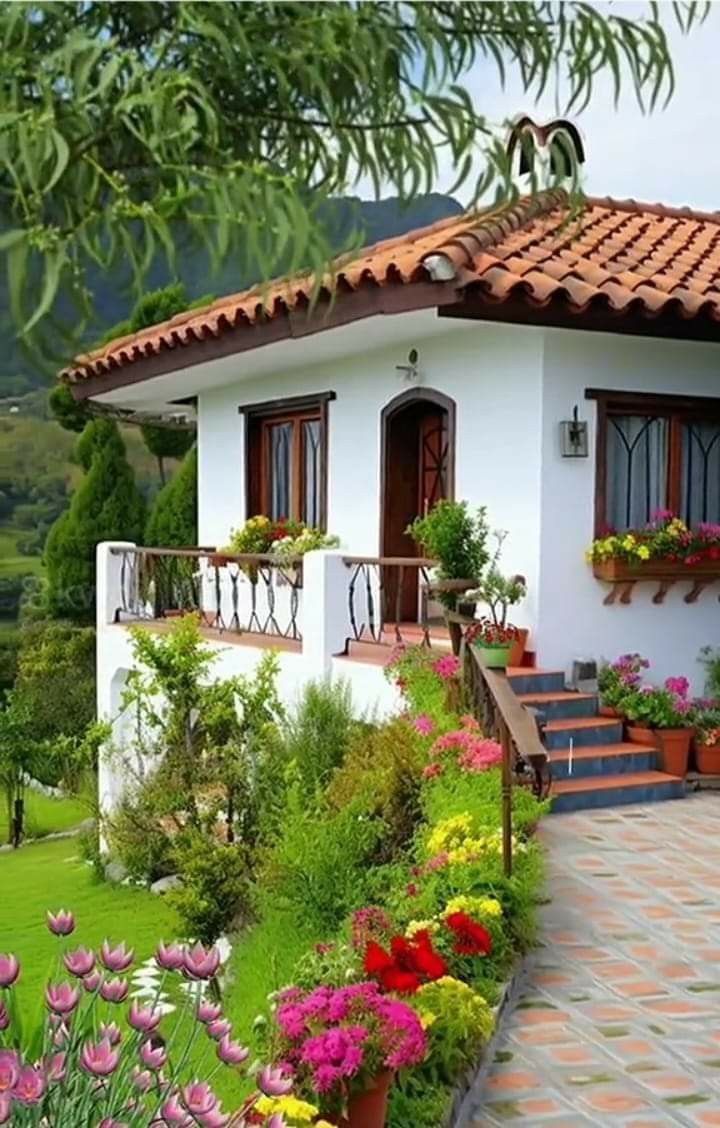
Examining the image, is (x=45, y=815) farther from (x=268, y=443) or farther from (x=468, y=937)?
(x=468, y=937)

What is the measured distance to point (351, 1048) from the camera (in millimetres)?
3430

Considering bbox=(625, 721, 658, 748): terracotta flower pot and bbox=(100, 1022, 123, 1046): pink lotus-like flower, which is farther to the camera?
bbox=(625, 721, 658, 748): terracotta flower pot

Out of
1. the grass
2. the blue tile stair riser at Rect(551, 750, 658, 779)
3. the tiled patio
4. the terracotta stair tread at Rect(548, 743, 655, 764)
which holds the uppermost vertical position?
the terracotta stair tread at Rect(548, 743, 655, 764)

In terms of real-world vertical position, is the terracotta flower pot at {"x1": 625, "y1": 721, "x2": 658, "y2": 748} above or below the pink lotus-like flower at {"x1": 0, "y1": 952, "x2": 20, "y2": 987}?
below

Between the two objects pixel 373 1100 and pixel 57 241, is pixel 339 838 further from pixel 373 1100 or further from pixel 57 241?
pixel 57 241

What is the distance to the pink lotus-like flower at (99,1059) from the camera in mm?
2236

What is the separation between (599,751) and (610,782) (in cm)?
32

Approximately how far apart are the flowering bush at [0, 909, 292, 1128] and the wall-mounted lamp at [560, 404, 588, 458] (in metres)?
6.71

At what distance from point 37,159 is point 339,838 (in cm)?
510

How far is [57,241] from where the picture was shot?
1425 mm

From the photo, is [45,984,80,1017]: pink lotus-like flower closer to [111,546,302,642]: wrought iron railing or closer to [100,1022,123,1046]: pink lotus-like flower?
[100,1022,123,1046]: pink lotus-like flower

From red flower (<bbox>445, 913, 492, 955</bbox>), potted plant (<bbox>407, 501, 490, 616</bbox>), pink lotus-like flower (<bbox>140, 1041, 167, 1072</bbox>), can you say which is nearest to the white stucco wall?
potted plant (<bbox>407, 501, 490, 616</bbox>)

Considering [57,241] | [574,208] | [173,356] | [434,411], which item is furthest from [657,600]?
[57,241]

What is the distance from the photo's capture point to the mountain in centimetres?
142
